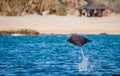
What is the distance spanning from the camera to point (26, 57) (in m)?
10.3

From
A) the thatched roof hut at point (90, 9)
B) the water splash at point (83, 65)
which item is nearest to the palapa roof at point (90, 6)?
the thatched roof hut at point (90, 9)

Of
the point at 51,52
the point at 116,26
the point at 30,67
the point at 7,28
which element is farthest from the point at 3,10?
the point at 30,67

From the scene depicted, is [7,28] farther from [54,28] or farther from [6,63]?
[6,63]

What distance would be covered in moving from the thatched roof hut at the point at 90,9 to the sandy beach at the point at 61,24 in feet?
1.54

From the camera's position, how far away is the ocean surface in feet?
26.7

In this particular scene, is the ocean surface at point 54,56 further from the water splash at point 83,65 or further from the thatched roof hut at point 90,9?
the thatched roof hut at point 90,9

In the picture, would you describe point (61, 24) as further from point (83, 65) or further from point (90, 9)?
point (83, 65)

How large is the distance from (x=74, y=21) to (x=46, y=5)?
4.55 feet

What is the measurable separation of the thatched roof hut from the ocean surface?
33.4 inches

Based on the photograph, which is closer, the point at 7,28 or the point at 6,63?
the point at 6,63

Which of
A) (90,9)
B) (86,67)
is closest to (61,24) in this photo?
(90,9)

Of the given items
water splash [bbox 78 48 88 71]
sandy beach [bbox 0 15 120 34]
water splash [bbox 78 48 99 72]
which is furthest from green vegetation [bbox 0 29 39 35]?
water splash [bbox 78 48 99 72]

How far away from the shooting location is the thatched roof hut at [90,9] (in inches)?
532

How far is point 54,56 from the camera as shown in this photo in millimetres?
10547
